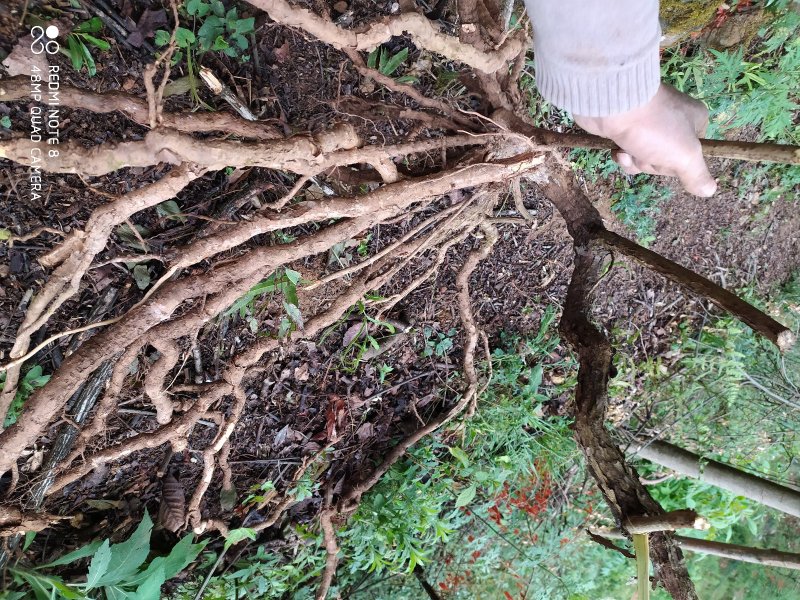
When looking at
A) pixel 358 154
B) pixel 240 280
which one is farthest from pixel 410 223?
pixel 240 280

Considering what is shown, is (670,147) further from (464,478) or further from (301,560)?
(301,560)

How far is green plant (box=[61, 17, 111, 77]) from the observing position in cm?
111

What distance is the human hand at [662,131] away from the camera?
87cm

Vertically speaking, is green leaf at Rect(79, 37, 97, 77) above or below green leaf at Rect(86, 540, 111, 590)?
above

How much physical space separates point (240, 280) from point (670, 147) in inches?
36.0

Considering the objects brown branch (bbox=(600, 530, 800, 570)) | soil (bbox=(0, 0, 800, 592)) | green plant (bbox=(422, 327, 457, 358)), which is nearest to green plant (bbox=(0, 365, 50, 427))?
soil (bbox=(0, 0, 800, 592))

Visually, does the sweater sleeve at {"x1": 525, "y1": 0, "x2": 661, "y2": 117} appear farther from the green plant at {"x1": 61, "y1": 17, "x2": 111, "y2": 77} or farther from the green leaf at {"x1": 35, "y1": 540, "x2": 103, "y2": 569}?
the green leaf at {"x1": 35, "y1": 540, "x2": 103, "y2": 569}

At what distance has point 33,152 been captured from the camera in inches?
30.8

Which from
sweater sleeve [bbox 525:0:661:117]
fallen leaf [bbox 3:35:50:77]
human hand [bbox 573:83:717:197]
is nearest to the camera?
sweater sleeve [bbox 525:0:661:117]

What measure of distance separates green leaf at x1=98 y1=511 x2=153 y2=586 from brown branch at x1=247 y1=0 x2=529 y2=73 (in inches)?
44.4

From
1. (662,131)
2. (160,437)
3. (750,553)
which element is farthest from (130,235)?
(750,553)

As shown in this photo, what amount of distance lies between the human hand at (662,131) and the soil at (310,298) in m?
0.63

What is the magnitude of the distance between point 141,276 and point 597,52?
3.70 ft

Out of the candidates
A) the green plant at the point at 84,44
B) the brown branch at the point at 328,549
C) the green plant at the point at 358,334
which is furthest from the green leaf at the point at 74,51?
the brown branch at the point at 328,549
